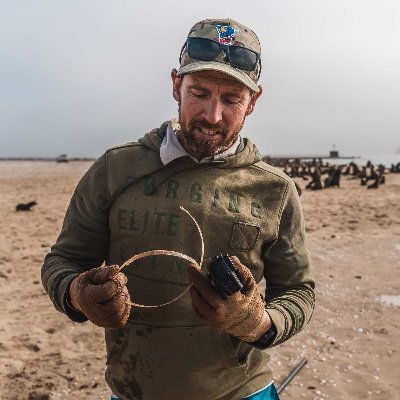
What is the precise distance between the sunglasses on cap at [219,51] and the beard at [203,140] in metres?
0.25

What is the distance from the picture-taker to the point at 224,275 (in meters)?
1.49

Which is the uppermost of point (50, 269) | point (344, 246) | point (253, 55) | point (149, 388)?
point (253, 55)

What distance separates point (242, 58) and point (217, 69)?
0.18 metres

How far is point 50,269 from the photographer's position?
1.90m

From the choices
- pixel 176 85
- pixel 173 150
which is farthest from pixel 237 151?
pixel 176 85

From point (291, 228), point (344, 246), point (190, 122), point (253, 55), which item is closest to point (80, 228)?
point (190, 122)

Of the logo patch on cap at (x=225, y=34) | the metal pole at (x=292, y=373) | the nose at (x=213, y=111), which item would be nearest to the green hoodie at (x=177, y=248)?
the nose at (x=213, y=111)

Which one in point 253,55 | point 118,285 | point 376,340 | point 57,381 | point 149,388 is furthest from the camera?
point 376,340

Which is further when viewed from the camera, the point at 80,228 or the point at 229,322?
the point at 80,228

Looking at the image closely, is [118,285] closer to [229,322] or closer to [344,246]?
[229,322]

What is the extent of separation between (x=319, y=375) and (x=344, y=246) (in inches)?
234

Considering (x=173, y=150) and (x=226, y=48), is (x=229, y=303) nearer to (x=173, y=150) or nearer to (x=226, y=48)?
(x=173, y=150)

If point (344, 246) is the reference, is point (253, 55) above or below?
above

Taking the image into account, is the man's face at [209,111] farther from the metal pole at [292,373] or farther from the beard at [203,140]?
the metal pole at [292,373]
